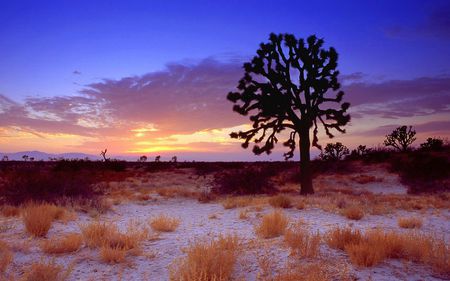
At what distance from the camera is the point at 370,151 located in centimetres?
3509

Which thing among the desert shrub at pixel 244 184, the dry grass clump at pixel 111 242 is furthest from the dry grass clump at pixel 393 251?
the desert shrub at pixel 244 184

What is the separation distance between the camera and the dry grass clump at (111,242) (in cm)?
657

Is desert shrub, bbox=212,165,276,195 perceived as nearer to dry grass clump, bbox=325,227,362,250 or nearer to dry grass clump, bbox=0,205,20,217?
dry grass clump, bbox=0,205,20,217

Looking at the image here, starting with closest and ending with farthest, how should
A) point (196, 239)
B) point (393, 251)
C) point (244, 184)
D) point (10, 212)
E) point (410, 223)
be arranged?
point (393, 251) < point (196, 239) < point (410, 223) < point (10, 212) < point (244, 184)

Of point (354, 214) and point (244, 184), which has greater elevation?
point (244, 184)

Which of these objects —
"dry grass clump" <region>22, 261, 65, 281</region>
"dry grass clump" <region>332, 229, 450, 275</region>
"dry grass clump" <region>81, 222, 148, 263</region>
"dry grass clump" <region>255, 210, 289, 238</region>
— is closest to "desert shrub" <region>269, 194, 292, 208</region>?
"dry grass clump" <region>255, 210, 289, 238</region>

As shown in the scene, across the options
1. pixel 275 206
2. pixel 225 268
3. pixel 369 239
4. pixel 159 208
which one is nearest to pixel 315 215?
pixel 275 206

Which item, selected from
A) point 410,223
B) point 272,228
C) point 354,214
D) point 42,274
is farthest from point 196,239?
point 410,223

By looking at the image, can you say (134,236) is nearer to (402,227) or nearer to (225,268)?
(225,268)

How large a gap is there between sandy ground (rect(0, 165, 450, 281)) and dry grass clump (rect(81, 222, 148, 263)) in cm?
16

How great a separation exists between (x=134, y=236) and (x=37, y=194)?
8168mm

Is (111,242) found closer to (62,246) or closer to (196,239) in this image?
(62,246)

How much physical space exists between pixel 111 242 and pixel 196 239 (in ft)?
6.34

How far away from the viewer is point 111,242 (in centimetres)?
733
